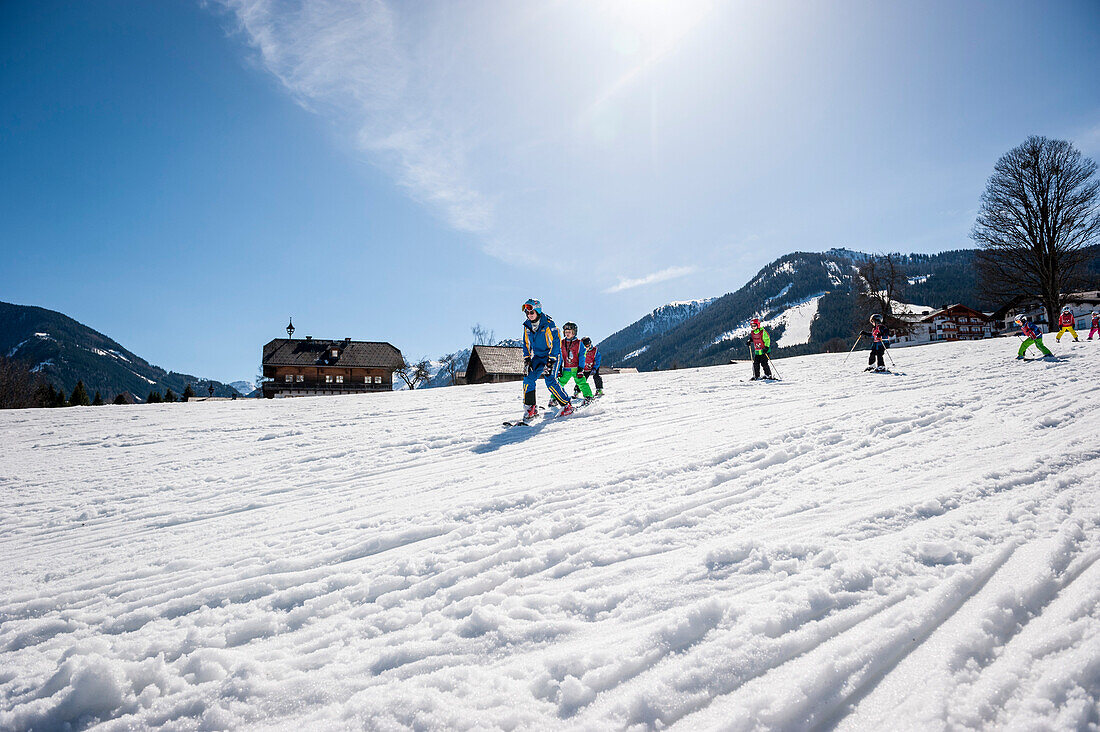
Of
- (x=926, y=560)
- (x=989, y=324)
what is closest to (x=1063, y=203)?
(x=926, y=560)

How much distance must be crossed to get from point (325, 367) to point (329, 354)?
1845 millimetres

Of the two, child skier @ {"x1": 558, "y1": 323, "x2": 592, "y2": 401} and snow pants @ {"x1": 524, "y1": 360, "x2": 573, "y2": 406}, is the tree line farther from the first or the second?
snow pants @ {"x1": 524, "y1": 360, "x2": 573, "y2": 406}

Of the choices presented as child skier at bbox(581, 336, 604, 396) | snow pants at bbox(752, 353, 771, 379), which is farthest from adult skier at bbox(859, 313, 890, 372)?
child skier at bbox(581, 336, 604, 396)

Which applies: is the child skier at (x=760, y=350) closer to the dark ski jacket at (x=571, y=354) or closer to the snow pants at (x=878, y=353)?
the snow pants at (x=878, y=353)

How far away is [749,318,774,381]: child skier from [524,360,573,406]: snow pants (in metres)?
6.60

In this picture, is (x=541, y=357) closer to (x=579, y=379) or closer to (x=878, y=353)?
(x=579, y=379)

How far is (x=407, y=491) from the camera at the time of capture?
502cm

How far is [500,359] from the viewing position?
4581 cm

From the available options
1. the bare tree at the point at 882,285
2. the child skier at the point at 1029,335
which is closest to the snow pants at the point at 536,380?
the child skier at the point at 1029,335

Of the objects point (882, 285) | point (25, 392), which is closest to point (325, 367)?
point (25, 392)

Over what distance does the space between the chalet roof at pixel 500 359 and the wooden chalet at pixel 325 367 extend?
12117 mm

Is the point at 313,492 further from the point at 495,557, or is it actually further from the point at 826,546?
the point at 826,546

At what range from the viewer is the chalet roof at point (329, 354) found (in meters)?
50.2

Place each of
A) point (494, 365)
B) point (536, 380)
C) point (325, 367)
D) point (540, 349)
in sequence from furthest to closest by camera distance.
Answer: point (325, 367) < point (494, 365) < point (540, 349) < point (536, 380)
